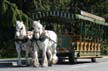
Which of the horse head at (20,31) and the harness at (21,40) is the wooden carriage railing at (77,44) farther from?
the horse head at (20,31)

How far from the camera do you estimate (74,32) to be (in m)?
24.3

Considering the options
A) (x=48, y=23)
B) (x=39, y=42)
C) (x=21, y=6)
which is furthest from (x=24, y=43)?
(x=21, y=6)

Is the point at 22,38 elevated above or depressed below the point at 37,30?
below

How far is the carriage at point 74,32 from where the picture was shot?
22969mm

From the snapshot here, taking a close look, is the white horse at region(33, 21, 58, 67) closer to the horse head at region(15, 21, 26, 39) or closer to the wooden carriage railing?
Result: the horse head at region(15, 21, 26, 39)

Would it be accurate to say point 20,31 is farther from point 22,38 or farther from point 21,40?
point 21,40

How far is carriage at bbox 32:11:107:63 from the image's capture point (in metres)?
23.0

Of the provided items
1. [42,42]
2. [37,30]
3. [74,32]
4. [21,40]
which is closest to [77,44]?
[74,32]

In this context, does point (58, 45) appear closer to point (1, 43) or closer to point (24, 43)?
point (24, 43)

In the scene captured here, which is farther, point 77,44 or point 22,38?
point 77,44

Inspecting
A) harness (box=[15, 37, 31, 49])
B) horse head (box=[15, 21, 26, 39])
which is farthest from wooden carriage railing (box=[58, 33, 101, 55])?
horse head (box=[15, 21, 26, 39])

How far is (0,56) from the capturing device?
31.8m

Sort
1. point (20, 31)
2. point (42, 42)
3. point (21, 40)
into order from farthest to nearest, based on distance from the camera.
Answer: point (21, 40), point (42, 42), point (20, 31)

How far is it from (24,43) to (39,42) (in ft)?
2.61
